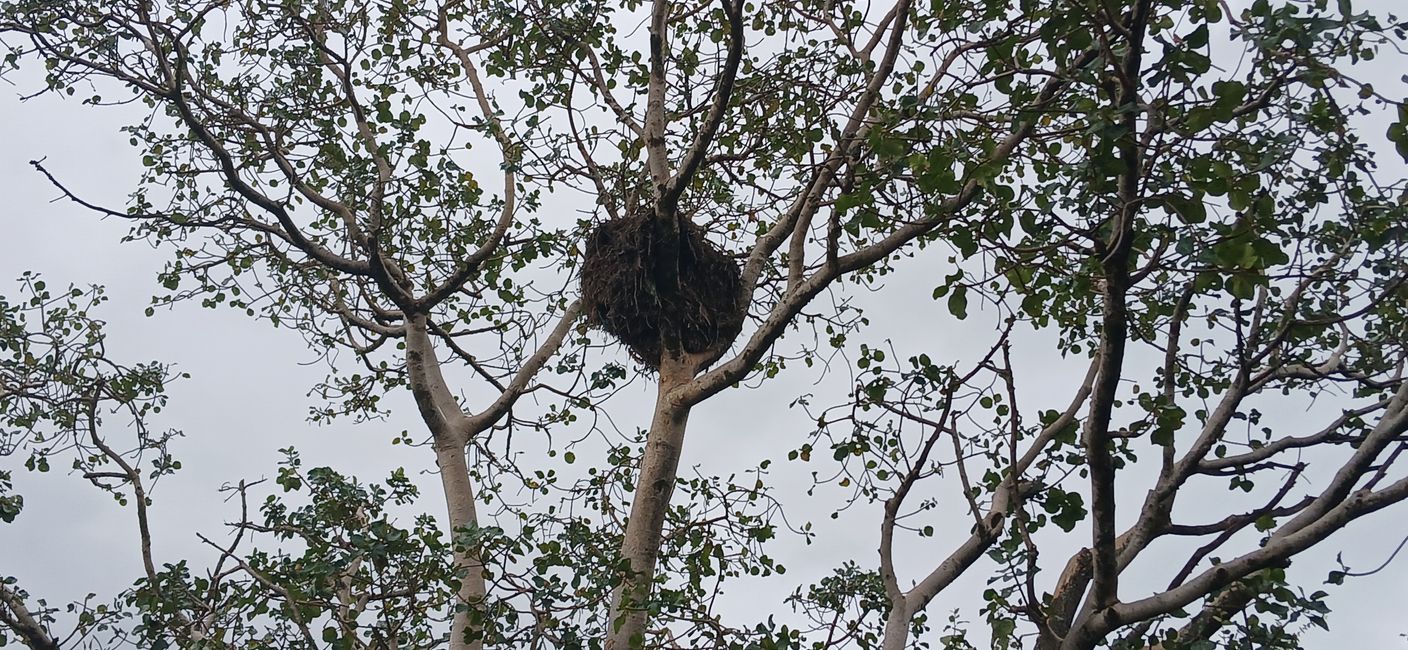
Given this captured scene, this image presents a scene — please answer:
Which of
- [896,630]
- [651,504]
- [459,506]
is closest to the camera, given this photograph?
[896,630]

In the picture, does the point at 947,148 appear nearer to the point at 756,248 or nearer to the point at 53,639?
the point at 756,248

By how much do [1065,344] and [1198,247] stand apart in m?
2.54

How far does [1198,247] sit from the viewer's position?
3160mm

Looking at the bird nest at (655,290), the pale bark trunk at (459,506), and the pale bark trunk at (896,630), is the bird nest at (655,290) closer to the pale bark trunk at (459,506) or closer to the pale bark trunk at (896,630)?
the pale bark trunk at (459,506)

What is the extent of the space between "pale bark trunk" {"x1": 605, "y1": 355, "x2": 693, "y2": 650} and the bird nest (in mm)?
454

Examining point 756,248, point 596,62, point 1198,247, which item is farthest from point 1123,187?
point 596,62

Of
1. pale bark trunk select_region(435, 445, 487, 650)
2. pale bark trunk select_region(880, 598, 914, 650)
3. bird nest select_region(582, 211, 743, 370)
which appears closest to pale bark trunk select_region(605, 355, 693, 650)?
bird nest select_region(582, 211, 743, 370)

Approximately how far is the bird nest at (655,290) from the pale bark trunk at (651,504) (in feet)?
1.49

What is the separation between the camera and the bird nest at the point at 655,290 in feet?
19.8

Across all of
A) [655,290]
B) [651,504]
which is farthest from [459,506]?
[655,290]

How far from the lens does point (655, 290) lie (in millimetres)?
6016

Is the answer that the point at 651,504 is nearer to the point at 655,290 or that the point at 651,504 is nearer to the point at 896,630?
the point at 655,290

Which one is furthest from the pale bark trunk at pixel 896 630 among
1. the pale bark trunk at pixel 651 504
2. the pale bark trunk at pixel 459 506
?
the pale bark trunk at pixel 459 506

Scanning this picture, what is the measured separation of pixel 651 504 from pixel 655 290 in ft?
4.22
